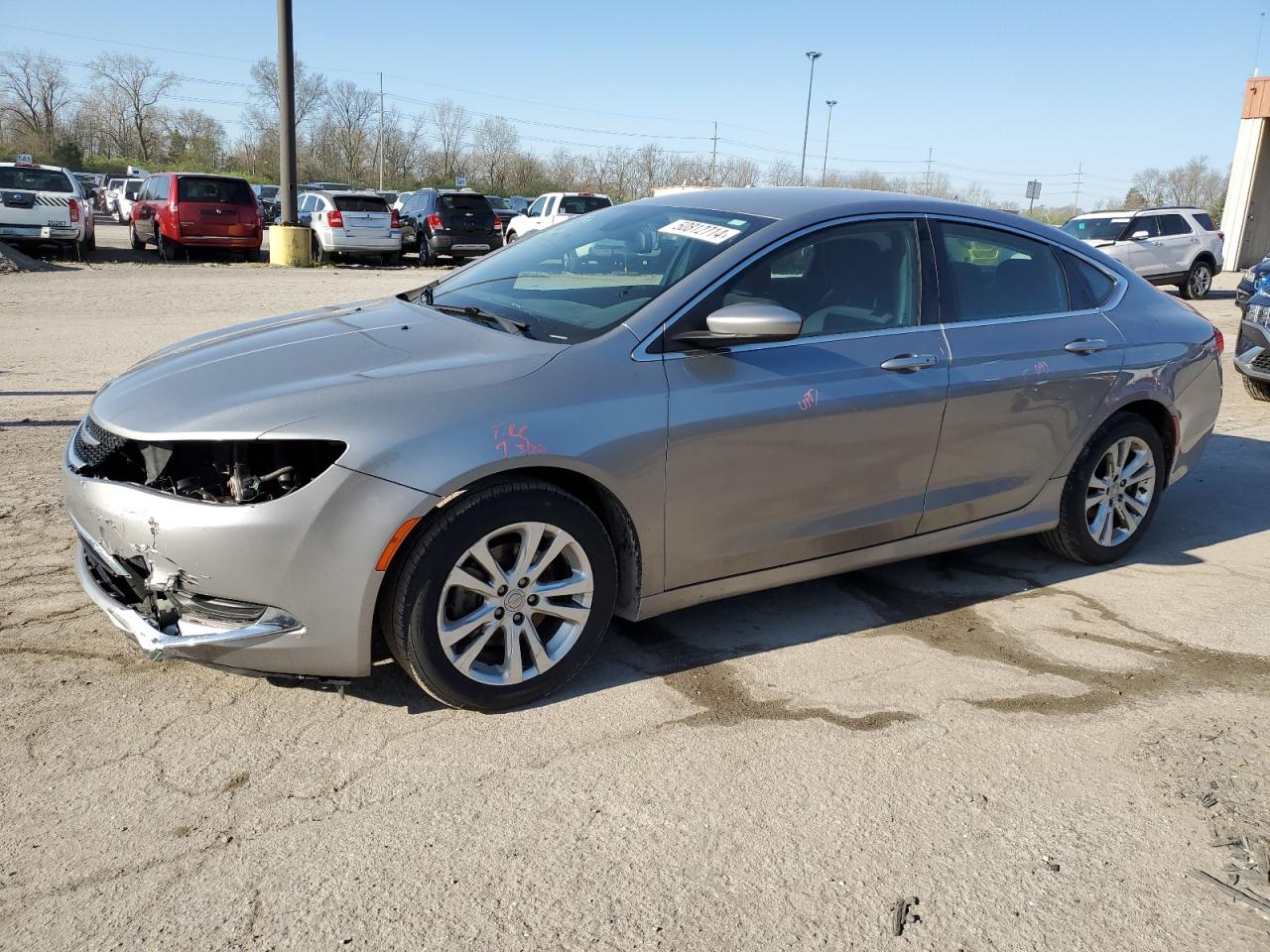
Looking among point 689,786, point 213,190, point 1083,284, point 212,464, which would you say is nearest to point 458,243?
point 213,190

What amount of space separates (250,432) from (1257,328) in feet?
29.6

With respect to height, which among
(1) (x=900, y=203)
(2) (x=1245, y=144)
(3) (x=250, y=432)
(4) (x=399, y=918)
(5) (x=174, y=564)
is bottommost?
(4) (x=399, y=918)

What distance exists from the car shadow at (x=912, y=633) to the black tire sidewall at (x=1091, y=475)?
0.12 meters

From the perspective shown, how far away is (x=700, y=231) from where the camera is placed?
4.04 m

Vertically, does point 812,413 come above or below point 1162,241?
below

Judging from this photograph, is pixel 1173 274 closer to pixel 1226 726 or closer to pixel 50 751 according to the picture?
pixel 1226 726

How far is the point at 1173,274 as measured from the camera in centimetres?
2042

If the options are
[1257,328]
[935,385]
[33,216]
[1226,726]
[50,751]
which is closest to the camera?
[50,751]

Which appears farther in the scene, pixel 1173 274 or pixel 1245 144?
pixel 1245 144

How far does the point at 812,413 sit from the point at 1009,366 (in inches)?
44.4

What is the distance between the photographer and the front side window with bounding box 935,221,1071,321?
436 cm

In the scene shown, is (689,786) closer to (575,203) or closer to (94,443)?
(94,443)

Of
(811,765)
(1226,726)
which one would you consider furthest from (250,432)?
(1226,726)

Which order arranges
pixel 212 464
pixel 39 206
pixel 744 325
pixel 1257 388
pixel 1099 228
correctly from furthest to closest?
pixel 1099 228 < pixel 39 206 < pixel 1257 388 < pixel 744 325 < pixel 212 464
